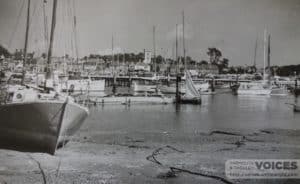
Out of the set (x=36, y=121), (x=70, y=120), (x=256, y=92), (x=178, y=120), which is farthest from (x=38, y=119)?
(x=256, y=92)

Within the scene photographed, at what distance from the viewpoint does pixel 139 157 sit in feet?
25.9

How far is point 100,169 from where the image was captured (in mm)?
6805

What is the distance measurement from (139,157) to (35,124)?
186 centimetres

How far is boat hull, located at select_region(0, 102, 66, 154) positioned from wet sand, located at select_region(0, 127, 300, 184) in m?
0.37

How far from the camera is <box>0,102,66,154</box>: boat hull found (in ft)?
25.6

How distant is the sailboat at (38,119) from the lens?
7832 millimetres

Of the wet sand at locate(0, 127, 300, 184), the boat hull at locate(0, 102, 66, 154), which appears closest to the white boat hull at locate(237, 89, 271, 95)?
the wet sand at locate(0, 127, 300, 184)

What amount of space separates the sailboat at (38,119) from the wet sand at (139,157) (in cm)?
38

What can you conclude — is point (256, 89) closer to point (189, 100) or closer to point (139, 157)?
point (189, 100)

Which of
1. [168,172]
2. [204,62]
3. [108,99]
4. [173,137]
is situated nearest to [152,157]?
[168,172]

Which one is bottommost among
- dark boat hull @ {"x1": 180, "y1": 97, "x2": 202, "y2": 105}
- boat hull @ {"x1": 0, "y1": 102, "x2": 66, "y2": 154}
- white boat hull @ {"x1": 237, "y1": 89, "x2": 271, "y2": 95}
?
white boat hull @ {"x1": 237, "y1": 89, "x2": 271, "y2": 95}

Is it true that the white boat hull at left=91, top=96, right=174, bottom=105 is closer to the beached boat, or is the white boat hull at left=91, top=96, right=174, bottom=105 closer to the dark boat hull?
the dark boat hull

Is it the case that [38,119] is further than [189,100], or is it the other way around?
[189,100]

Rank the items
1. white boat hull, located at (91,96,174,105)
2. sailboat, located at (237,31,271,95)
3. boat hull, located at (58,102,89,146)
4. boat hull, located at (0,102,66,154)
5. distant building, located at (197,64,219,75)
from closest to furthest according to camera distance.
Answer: boat hull, located at (0,102,66,154)
boat hull, located at (58,102,89,146)
white boat hull, located at (91,96,174,105)
sailboat, located at (237,31,271,95)
distant building, located at (197,64,219,75)
